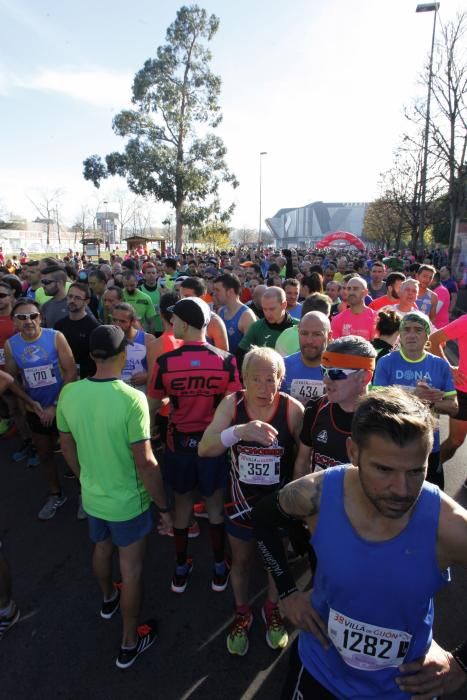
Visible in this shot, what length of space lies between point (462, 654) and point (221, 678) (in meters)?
1.68

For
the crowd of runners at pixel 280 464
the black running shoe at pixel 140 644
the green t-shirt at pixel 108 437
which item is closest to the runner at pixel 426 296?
the crowd of runners at pixel 280 464

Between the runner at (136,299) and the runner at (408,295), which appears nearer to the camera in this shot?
the runner at (408,295)

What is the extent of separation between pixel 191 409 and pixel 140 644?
60.9 inches

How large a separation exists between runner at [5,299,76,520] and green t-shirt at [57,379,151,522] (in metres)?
1.75

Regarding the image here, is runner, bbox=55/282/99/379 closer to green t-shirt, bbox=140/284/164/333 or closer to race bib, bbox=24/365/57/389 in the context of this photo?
race bib, bbox=24/365/57/389

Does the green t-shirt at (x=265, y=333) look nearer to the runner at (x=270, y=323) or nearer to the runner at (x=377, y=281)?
the runner at (x=270, y=323)

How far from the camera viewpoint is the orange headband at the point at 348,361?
233 centimetres

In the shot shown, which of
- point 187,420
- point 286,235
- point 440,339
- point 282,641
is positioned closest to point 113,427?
point 187,420

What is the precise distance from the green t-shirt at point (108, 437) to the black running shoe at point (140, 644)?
2.85 ft

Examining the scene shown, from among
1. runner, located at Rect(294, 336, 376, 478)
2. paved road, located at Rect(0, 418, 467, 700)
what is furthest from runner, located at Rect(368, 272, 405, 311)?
runner, located at Rect(294, 336, 376, 478)

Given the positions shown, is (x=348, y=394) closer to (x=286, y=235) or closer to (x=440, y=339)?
(x=440, y=339)

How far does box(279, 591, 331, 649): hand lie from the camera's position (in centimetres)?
159

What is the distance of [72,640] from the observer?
279cm

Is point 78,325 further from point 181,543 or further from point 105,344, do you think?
point 181,543
